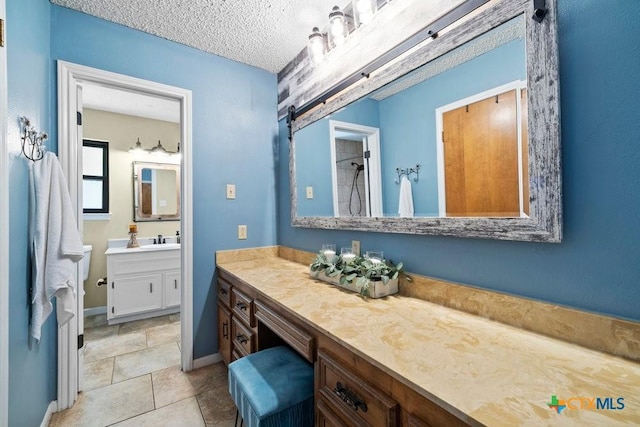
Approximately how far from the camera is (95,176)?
3324 mm

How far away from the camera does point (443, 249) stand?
1.19m

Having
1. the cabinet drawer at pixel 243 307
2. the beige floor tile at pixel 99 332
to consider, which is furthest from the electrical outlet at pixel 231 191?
the beige floor tile at pixel 99 332

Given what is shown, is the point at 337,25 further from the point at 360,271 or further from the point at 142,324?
the point at 142,324

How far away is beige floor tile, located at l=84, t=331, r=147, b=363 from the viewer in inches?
90.4

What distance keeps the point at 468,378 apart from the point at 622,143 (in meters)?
0.77

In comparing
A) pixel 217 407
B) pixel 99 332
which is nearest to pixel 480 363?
pixel 217 407

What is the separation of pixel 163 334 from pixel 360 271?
2.42 m

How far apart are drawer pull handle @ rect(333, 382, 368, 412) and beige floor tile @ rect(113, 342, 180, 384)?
187cm

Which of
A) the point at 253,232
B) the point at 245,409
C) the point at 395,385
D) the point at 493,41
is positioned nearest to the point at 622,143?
the point at 493,41

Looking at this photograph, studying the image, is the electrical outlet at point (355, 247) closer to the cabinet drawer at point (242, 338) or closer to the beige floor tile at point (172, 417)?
the cabinet drawer at point (242, 338)

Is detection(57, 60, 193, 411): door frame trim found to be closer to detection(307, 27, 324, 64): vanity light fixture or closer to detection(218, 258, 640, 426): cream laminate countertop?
detection(307, 27, 324, 64): vanity light fixture

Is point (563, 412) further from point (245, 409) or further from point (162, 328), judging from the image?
point (162, 328)

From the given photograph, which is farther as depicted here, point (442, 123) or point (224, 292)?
point (224, 292)

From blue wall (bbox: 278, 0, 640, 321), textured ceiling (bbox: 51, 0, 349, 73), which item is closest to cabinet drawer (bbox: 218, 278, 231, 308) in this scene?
blue wall (bbox: 278, 0, 640, 321)
